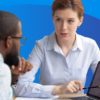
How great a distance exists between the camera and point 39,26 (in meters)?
2.78

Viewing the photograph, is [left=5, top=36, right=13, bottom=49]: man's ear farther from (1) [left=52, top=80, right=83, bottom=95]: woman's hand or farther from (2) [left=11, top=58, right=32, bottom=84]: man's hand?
(1) [left=52, top=80, right=83, bottom=95]: woman's hand

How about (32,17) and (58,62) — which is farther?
(32,17)

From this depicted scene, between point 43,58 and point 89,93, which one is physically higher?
point 43,58

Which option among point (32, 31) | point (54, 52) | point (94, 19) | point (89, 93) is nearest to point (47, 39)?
point (54, 52)

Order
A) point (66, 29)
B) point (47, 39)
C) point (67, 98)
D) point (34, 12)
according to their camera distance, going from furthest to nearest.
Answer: point (34, 12) → point (47, 39) → point (66, 29) → point (67, 98)

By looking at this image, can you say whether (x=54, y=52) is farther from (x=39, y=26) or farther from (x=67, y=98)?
(x=39, y=26)

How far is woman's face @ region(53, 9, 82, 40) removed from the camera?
72.6 inches

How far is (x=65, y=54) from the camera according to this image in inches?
77.2

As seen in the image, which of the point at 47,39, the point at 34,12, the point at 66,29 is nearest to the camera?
the point at 66,29

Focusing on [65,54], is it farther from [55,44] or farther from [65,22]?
[65,22]

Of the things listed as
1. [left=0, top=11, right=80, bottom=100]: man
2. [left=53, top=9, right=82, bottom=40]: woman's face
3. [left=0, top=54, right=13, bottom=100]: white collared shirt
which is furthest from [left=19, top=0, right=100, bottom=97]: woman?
[left=0, top=54, right=13, bottom=100]: white collared shirt

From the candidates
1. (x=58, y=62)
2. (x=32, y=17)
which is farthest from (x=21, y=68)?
(x=32, y=17)

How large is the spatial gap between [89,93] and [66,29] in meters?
0.43

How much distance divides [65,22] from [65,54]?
0.22 meters
